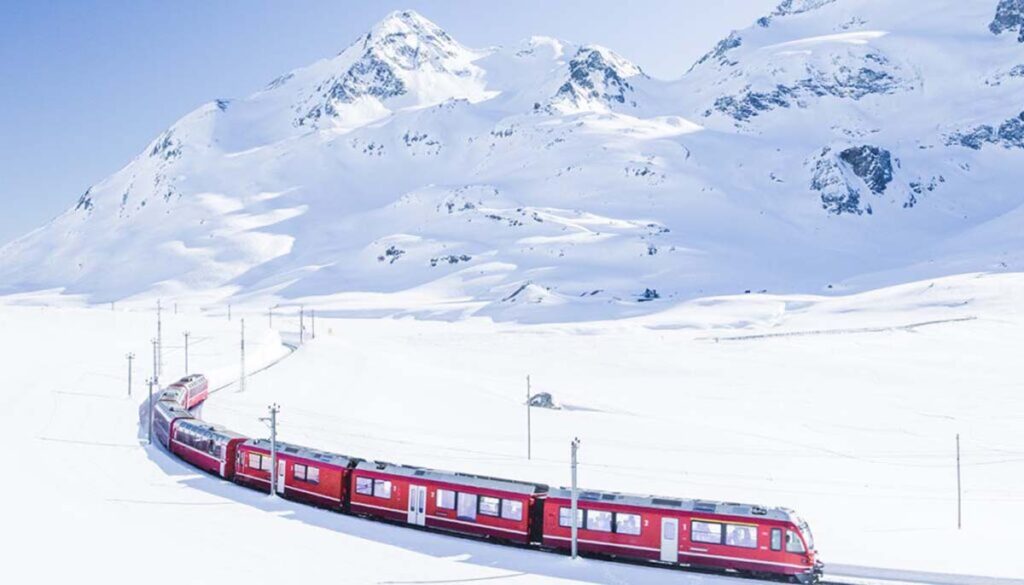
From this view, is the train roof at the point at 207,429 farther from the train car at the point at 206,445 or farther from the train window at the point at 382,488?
the train window at the point at 382,488

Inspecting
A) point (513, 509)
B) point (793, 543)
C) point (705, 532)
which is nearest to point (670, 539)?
point (705, 532)

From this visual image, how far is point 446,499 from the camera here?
33.8m

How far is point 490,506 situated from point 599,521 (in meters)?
4.47

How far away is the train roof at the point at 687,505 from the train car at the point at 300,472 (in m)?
10.3

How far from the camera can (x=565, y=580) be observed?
28562mm

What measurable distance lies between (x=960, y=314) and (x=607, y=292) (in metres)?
75.2

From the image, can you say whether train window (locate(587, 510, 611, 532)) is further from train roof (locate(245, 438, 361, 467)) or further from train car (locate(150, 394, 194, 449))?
train car (locate(150, 394, 194, 449))

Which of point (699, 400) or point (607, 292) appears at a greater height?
point (607, 292)

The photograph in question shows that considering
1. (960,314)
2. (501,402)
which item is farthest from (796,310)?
(501,402)

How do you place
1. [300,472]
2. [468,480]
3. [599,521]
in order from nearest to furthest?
[599,521] < [468,480] < [300,472]

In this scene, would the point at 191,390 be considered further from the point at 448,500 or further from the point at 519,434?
the point at 448,500

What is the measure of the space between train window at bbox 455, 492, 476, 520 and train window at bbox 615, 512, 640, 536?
588 cm

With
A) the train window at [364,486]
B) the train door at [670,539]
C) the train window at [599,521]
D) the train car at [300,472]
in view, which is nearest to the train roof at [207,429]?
the train car at [300,472]

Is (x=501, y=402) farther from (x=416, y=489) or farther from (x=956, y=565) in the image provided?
(x=956, y=565)
